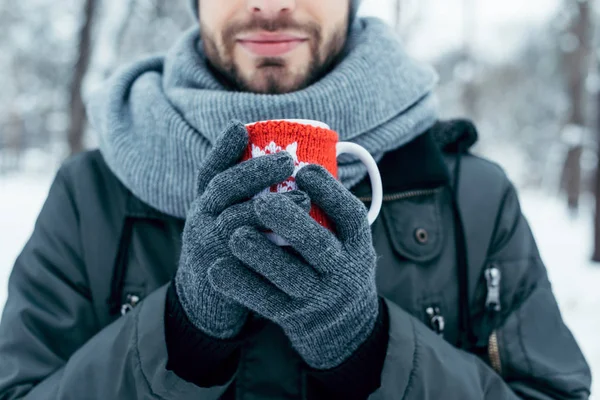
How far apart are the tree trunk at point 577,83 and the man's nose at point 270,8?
Result: 34.5 feet

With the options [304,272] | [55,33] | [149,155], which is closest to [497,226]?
[304,272]

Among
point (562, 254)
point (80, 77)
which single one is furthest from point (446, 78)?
point (80, 77)

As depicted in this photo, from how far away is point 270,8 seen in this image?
45.7 inches

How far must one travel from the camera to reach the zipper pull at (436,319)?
3.87 feet

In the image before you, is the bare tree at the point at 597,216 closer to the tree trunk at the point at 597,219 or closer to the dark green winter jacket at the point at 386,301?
the tree trunk at the point at 597,219

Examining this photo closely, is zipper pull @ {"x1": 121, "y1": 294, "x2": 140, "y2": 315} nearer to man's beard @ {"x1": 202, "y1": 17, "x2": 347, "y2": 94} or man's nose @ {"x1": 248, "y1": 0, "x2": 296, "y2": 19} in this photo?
man's beard @ {"x1": 202, "y1": 17, "x2": 347, "y2": 94}

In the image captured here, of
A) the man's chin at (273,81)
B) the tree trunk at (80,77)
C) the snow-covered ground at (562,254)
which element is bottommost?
the snow-covered ground at (562,254)

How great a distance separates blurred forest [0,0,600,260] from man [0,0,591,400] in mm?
682

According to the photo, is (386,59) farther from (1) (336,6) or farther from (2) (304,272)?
(2) (304,272)

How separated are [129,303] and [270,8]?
785 mm

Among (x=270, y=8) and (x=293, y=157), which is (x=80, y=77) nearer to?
(x=270, y=8)

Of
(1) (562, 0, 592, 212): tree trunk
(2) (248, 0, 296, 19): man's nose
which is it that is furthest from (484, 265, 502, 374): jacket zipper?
(1) (562, 0, 592, 212): tree trunk

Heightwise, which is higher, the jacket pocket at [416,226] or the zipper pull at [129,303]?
the jacket pocket at [416,226]

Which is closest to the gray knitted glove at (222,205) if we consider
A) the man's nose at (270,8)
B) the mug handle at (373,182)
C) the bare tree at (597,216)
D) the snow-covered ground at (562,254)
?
the mug handle at (373,182)
